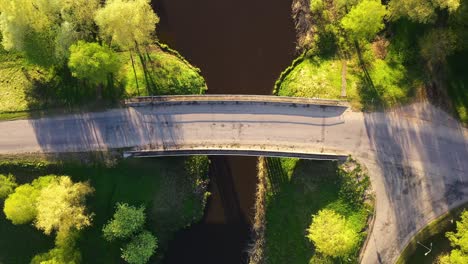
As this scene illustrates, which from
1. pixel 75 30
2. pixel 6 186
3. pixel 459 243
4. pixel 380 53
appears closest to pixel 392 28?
pixel 380 53

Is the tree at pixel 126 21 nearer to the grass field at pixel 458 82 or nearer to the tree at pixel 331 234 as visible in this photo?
the tree at pixel 331 234

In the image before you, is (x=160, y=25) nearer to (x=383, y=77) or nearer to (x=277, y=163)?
(x=277, y=163)

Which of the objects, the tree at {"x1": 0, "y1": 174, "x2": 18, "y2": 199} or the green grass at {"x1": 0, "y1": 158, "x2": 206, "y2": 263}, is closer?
the tree at {"x1": 0, "y1": 174, "x2": 18, "y2": 199}

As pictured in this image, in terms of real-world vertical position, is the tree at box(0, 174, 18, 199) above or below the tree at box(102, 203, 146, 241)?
above

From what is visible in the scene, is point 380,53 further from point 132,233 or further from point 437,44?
point 132,233

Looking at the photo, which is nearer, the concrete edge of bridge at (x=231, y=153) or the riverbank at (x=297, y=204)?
the concrete edge of bridge at (x=231, y=153)

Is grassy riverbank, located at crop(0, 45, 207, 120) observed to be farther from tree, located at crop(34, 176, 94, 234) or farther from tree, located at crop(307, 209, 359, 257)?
tree, located at crop(307, 209, 359, 257)

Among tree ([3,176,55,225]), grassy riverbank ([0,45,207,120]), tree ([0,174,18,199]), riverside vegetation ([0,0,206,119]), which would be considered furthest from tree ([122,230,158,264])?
riverside vegetation ([0,0,206,119])

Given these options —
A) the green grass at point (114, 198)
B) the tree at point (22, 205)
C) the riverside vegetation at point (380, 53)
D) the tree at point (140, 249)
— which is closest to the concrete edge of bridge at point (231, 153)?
the green grass at point (114, 198)
